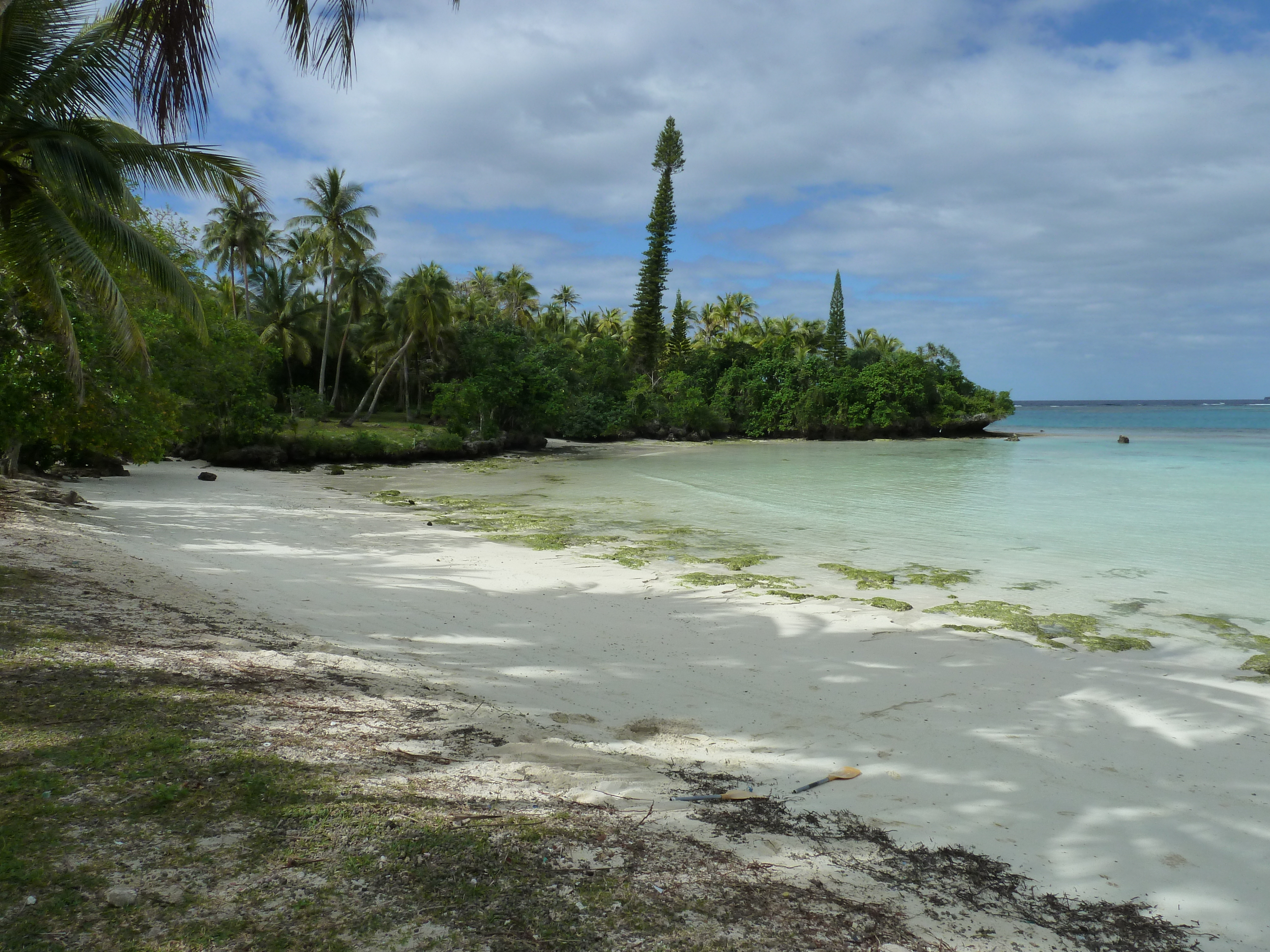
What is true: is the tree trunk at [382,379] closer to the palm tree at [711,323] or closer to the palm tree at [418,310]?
the palm tree at [418,310]

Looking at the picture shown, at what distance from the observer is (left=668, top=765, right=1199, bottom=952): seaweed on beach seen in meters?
2.76

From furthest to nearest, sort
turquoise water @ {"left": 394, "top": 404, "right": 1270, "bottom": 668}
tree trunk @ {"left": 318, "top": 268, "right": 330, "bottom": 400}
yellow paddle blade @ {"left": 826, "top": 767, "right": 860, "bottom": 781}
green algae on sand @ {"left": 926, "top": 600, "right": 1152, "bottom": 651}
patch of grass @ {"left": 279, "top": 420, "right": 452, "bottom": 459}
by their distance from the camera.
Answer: tree trunk @ {"left": 318, "top": 268, "right": 330, "bottom": 400} → patch of grass @ {"left": 279, "top": 420, "right": 452, "bottom": 459} → turquoise water @ {"left": 394, "top": 404, "right": 1270, "bottom": 668} → green algae on sand @ {"left": 926, "top": 600, "right": 1152, "bottom": 651} → yellow paddle blade @ {"left": 826, "top": 767, "right": 860, "bottom": 781}

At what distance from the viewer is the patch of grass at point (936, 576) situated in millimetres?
9891

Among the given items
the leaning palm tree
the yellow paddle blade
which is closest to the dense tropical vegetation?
the leaning palm tree

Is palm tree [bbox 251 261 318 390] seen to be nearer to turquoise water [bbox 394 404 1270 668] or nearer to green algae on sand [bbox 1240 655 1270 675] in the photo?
turquoise water [bbox 394 404 1270 668]

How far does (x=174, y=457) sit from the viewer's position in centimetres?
2506

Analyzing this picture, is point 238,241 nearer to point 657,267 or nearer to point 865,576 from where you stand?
point 657,267

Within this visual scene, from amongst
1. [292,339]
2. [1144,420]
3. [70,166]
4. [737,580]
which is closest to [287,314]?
[292,339]

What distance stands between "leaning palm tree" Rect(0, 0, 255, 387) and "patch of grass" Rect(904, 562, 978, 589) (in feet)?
32.4

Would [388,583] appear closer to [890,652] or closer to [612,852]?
[890,652]

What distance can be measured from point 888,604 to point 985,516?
9999 millimetres

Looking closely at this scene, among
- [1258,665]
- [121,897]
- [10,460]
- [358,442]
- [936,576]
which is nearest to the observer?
[121,897]

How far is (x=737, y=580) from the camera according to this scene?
31.1 ft

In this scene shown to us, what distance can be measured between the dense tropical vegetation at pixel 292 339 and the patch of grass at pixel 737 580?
7.00m
